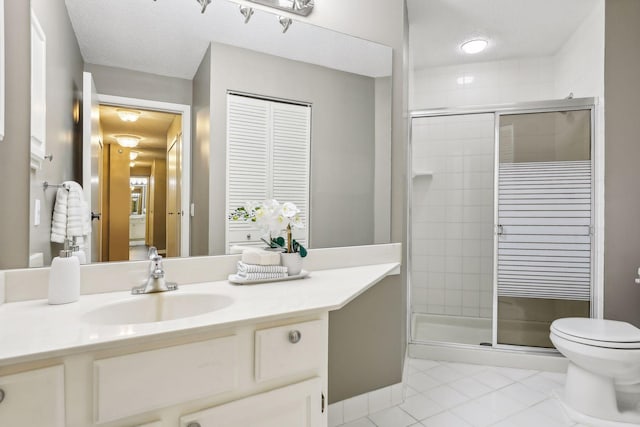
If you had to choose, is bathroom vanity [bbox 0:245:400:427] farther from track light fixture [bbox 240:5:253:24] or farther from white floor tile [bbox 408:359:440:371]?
white floor tile [bbox 408:359:440:371]

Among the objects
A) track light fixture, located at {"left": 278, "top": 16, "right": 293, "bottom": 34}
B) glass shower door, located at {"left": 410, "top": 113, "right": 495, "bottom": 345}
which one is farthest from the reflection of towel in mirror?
glass shower door, located at {"left": 410, "top": 113, "right": 495, "bottom": 345}

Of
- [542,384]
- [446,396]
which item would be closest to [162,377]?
[446,396]

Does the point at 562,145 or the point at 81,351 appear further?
the point at 562,145

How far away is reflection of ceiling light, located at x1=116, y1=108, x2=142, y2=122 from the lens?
4.47 feet

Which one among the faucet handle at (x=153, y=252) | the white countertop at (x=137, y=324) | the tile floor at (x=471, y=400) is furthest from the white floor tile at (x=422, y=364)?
the faucet handle at (x=153, y=252)

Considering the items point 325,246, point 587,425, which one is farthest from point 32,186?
point 587,425

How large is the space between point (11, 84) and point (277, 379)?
4.08ft

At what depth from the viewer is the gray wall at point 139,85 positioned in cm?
133

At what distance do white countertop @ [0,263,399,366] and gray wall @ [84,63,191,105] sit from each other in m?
0.74

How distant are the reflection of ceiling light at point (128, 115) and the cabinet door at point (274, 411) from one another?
3.51ft

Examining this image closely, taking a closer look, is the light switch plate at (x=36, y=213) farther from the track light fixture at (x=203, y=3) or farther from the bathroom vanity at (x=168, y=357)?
the track light fixture at (x=203, y=3)

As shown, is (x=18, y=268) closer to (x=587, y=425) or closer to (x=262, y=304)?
(x=262, y=304)

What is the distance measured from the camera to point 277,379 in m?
1.07

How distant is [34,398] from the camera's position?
76cm
